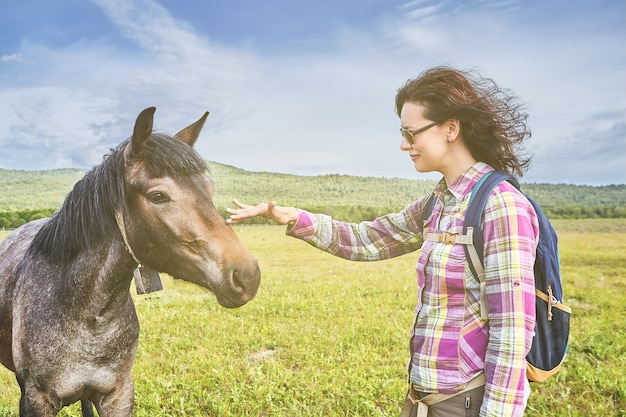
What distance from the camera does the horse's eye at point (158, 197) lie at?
2596 mm

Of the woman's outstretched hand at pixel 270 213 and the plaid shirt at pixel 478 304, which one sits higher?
the woman's outstretched hand at pixel 270 213

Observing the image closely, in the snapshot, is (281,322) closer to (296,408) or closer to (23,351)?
(296,408)

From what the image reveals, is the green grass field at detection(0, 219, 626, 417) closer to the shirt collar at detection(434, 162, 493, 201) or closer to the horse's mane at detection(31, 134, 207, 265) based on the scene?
the horse's mane at detection(31, 134, 207, 265)

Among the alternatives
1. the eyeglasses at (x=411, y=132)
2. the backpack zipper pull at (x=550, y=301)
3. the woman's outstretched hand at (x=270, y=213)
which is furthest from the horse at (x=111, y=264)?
the backpack zipper pull at (x=550, y=301)

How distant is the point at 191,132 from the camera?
310 cm

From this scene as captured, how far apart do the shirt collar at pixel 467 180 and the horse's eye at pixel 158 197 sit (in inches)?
60.5

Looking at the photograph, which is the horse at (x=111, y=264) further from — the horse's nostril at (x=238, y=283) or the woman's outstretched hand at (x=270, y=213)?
the woman's outstretched hand at (x=270, y=213)

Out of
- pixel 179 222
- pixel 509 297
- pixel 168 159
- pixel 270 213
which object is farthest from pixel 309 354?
pixel 509 297

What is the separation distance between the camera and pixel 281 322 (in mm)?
8305

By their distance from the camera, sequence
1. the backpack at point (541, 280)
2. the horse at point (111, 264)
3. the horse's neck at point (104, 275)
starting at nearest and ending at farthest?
the backpack at point (541, 280) < the horse at point (111, 264) < the horse's neck at point (104, 275)

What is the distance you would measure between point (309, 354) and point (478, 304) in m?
4.73

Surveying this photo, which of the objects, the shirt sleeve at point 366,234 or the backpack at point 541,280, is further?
the shirt sleeve at point 366,234

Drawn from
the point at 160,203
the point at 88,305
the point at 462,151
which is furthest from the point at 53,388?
the point at 462,151

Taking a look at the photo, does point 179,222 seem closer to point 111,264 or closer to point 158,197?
point 158,197
